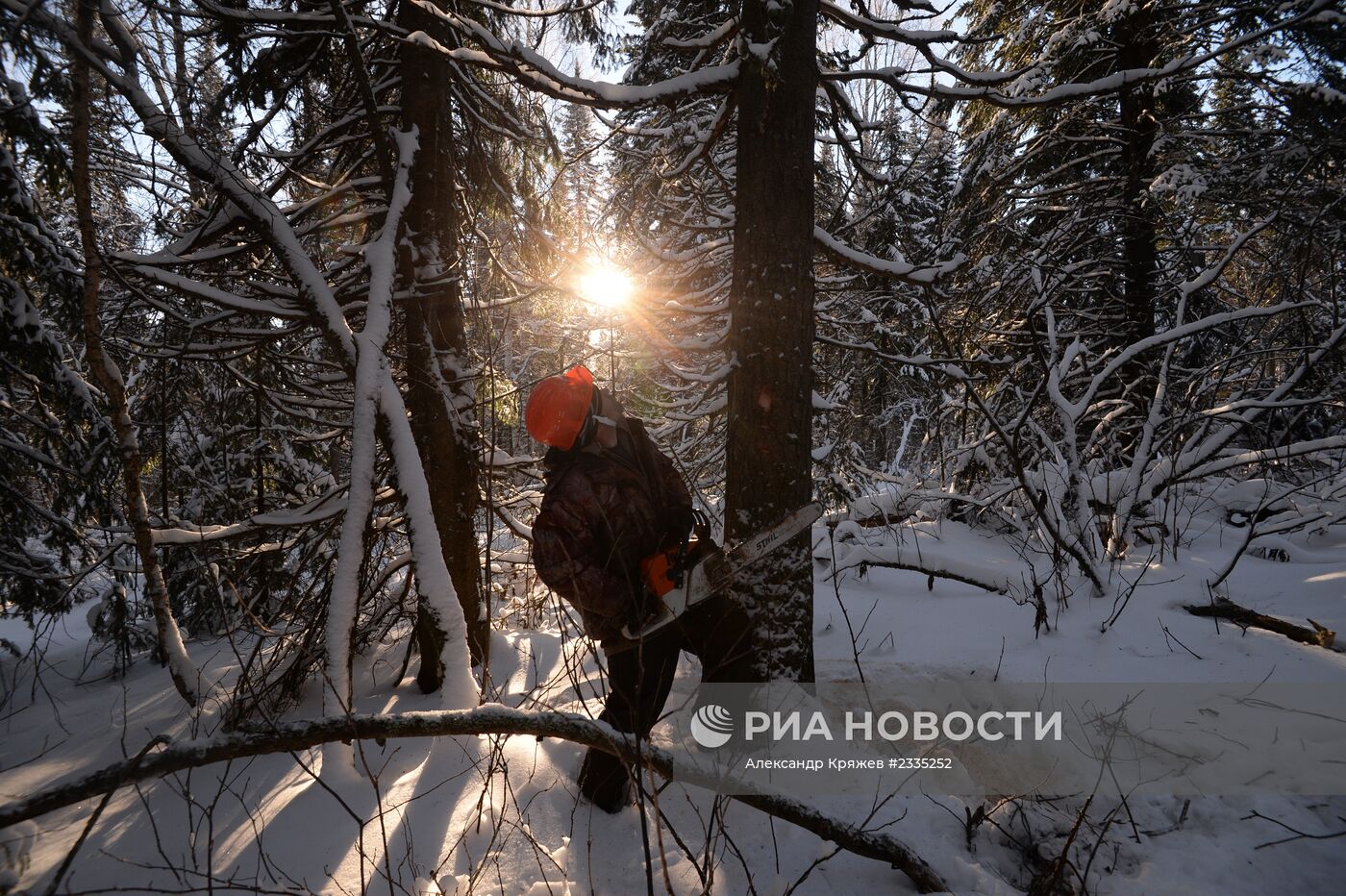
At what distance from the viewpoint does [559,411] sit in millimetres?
2576

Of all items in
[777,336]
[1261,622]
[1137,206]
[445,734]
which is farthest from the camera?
[1137,206]

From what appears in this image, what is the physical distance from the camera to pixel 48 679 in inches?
219

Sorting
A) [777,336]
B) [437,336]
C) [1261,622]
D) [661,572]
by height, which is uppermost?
[437,336]

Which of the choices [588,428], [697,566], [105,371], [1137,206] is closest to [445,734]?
[697,566]

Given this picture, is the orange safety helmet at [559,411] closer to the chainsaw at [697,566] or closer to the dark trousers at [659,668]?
the chainsaw at [697,566]

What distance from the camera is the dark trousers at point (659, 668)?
2.55 meters

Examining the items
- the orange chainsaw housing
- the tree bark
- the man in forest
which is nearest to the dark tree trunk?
the man in forest

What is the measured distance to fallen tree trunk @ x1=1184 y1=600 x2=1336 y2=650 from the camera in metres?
3.01

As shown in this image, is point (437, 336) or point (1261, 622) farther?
→ point (437, 336)

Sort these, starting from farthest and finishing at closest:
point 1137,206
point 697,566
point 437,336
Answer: point 1137,206, point 437,336, point 697,566

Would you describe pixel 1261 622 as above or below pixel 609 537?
below

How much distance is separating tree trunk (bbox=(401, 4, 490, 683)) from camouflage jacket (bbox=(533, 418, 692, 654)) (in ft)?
5.14

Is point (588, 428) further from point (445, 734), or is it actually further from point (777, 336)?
point (445, 734)

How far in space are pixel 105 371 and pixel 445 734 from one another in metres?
2.96
